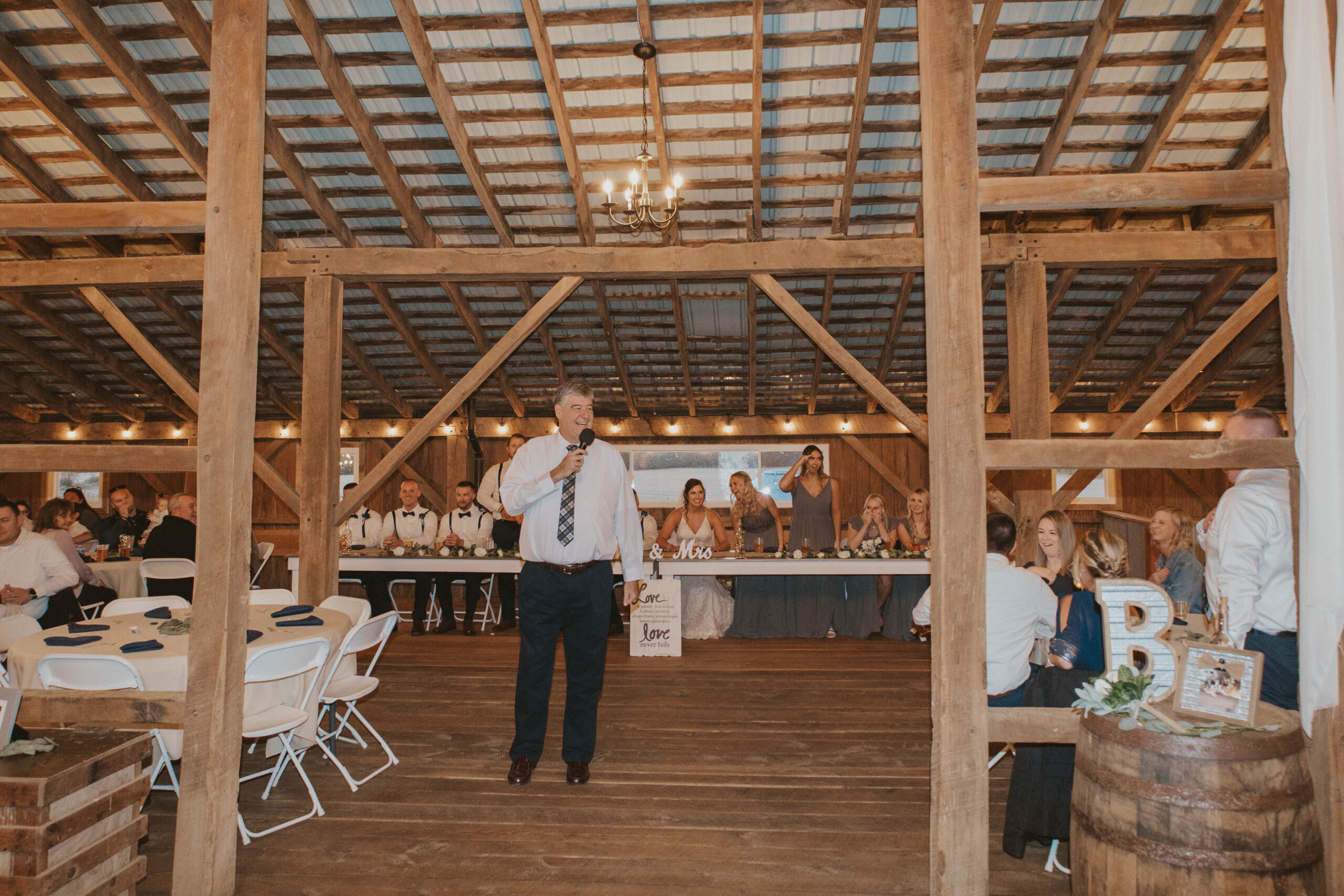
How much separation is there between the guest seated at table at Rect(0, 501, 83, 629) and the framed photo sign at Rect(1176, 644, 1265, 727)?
5374 mm

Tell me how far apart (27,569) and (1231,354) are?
11.9 metres

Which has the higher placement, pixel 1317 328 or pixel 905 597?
pixel 1317 328

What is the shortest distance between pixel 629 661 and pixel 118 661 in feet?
12.4

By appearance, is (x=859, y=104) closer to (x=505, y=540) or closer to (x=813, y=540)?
(x=813, y=540)

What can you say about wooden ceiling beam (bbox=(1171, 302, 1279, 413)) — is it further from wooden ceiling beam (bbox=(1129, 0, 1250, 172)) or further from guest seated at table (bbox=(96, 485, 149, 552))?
guest seated at table (bbox=(96, 485, 149, 552))

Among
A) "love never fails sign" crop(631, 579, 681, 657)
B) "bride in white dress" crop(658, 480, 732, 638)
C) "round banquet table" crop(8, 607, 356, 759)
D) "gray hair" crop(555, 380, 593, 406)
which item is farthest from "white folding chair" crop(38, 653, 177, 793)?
"bride in white dress" crop(658, 480, 732, 638)

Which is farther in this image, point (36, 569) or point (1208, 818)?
point (36, 569)

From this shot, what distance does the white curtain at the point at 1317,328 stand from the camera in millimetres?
2184

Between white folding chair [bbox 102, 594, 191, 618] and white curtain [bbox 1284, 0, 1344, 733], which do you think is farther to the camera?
white folding chair [bbox 102, 594, 191, 618]

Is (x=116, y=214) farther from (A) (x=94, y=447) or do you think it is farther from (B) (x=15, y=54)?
(B) (x=15, y=54)

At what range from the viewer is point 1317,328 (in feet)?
7.27

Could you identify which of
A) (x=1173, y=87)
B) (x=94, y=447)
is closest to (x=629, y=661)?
(x=94, y=447)

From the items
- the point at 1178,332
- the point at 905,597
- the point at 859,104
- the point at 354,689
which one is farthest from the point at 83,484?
the point at 1178,332

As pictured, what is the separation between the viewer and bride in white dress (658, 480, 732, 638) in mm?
7281
